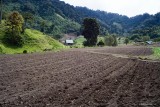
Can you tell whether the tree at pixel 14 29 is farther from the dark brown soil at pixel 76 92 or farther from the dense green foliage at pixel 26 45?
the dark brown soil at pixel 76 92

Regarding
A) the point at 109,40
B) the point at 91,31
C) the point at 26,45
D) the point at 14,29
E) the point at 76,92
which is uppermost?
the point at 91,31

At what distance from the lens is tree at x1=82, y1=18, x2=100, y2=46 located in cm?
12988

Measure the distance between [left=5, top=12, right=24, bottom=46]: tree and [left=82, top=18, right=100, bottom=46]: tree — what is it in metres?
52.0

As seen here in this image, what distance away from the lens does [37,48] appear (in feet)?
265

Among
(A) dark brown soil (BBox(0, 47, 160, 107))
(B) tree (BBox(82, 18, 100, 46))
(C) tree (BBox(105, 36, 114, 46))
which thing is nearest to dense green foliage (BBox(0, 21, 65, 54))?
(B) tree (BBox(82, 18, 100, 46))

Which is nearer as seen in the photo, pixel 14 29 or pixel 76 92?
pixel 76 92

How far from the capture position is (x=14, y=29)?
80812 millimetres

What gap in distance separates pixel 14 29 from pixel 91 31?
54154 mm

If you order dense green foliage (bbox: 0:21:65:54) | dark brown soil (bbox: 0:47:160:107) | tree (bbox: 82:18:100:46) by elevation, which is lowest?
dark brown soil (bbox: 0:47:160:107)

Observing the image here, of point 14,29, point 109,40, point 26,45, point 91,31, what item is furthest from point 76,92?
point 109,40

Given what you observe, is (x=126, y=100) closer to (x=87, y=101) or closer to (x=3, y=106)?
(x=87, y=101)

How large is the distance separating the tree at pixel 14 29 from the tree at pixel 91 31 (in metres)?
52.0

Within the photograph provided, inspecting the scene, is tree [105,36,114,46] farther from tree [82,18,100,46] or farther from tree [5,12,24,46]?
tree [5,12,24,46]

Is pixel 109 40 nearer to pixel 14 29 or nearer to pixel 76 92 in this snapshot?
pixel 14 29
